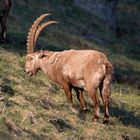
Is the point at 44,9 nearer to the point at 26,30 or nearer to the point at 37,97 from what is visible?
the point at 26,30

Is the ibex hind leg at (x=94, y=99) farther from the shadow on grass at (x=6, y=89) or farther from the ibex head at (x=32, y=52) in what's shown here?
the ibex head at (x=32, y=52)

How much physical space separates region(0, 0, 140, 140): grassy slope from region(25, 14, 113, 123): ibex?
571 millimetres

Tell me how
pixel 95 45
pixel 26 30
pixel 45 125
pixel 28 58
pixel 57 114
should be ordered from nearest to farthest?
pixel 45 125
pixel 57 114
pixel 28 58
pixel 26 30
pixel 95 45

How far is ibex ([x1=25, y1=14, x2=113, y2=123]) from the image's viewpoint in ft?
50.2

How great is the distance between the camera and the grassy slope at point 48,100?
14.3 meters

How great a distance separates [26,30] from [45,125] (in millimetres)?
11214

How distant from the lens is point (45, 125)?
14.4 m

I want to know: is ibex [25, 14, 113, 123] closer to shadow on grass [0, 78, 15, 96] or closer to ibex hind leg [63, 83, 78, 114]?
ibex hind leg [63, 83, 78, 114]

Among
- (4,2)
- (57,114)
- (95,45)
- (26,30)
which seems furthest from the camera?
(95,45)

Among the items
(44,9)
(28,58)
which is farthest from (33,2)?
(28,58)

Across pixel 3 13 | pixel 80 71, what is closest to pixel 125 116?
pixel 80 71

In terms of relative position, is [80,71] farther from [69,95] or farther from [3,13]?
[3,13]

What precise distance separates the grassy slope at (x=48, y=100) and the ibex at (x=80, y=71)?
1.87 feet

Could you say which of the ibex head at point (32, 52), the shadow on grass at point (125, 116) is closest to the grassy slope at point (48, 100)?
the shadow on grass at point (125, 116)
